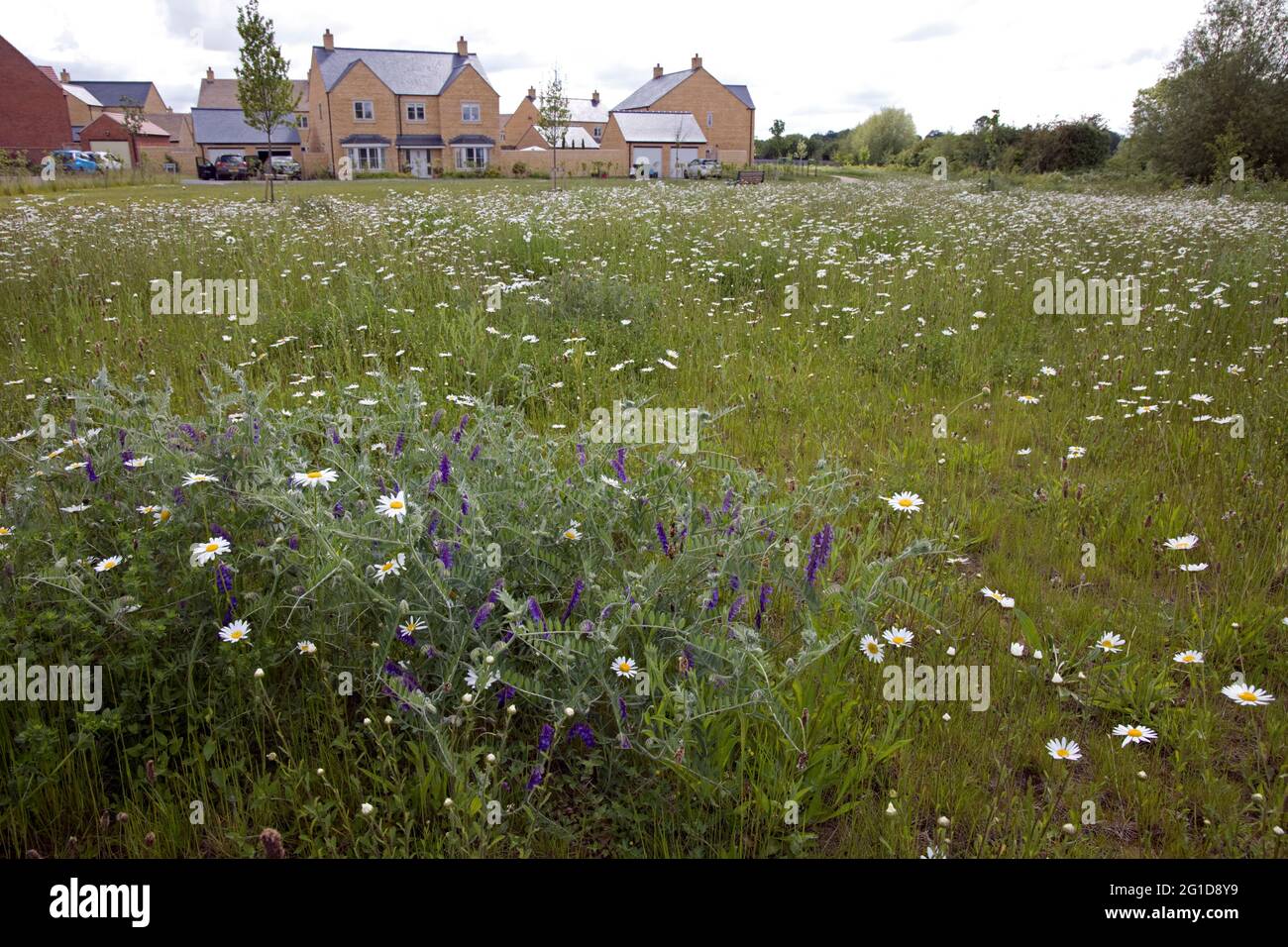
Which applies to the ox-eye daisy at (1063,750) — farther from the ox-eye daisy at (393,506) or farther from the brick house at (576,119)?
the brick house at (576,119)

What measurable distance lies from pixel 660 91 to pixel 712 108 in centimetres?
525

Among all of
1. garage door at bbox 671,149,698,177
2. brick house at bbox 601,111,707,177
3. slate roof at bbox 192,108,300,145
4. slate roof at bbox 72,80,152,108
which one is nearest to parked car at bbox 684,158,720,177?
garage door at bbox 671,149,698,177

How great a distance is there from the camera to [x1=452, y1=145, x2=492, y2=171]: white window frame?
6116 cm

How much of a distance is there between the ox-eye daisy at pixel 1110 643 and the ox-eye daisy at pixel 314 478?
9.78 ft

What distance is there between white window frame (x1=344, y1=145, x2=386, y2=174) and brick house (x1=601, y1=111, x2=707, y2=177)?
19.2m

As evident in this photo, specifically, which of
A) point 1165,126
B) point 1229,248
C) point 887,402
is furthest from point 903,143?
point 887,402

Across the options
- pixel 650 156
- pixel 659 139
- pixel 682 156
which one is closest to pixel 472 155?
pixel 650 156

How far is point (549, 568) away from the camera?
9.07 ft

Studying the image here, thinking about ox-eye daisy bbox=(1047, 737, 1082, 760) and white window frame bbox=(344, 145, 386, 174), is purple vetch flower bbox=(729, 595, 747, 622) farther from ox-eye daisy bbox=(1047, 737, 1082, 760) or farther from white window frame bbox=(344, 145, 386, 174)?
white window frame bbox=(344, 145, 386, 174)

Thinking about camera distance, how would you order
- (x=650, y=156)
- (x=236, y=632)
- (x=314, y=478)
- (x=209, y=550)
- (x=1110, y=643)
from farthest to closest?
(x=650, y=156) → (x=1110, y=643) → (x=314, y=478) → (x=209, y=550) → (x=236, y=632)

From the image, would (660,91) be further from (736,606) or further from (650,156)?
(736,606)

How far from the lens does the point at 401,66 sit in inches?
2415

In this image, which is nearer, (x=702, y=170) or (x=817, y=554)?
(x=817, y=554)

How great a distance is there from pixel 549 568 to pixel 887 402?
3885mm
